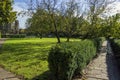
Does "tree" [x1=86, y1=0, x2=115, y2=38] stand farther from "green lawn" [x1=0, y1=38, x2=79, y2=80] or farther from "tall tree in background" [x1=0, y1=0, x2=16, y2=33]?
"tall tree in background" [x1=0, y1=0, x2=16, y2=33]

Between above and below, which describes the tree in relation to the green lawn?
above

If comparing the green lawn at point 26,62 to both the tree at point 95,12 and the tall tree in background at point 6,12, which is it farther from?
the tall tree in background at point 6,12

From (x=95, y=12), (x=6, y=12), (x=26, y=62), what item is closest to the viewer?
(x=26, y=62)

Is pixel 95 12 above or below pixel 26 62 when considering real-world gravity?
above

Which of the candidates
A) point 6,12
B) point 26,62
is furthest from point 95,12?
point 6,12

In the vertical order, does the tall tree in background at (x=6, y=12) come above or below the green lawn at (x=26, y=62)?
above

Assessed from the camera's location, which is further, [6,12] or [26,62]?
[6,12]

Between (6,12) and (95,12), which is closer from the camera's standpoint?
(95,12)

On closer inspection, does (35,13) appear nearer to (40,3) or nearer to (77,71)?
(40,3)

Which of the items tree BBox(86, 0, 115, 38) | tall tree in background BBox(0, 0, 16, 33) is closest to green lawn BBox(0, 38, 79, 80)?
tree BBox(86, 0, 115, 38)

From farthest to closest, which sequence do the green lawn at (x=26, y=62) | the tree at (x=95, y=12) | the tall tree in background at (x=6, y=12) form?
the tall tree in background at (x=6, y=12), the tree at (x=95, y=12), the green lawn at (x=26, y=62)

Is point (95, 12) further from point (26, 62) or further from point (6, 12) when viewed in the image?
point (6, 12)

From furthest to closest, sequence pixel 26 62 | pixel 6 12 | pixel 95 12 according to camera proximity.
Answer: pixel 6 12, pixel 95 12, pixel 26 62

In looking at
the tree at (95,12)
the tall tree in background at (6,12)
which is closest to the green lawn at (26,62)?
the tree at (95,12)
